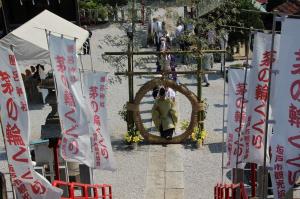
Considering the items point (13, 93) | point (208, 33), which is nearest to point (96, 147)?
point (13, 93)

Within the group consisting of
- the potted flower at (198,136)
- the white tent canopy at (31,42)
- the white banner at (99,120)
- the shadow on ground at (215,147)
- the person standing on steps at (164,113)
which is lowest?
the shadow on ground at (215,147)

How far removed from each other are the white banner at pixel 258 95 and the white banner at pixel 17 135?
2.89m

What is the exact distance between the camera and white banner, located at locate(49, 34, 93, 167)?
7.98 metres

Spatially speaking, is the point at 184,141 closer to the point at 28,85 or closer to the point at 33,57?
the point at 33,57

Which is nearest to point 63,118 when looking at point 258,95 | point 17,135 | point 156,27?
point 17,135

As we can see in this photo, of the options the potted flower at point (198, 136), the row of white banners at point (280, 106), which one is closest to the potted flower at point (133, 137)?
the potted flower at point (198, 136)

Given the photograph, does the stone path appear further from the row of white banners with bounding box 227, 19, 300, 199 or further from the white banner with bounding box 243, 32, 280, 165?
the row of white banners with bounding box 227, 19, 300, 199

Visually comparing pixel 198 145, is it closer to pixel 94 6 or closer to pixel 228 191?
pixel 228 191

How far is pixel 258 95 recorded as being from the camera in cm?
732

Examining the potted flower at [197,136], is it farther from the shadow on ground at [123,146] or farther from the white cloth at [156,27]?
the white cloth at [156,27]

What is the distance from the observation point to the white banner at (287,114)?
18.5 ft

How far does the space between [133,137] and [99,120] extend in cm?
384

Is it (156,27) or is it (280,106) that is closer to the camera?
(280,106)

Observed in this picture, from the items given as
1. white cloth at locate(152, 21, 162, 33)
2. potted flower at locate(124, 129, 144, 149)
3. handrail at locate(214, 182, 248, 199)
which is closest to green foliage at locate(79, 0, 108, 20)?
white cloth at locate(152, 21, 162, 33)
